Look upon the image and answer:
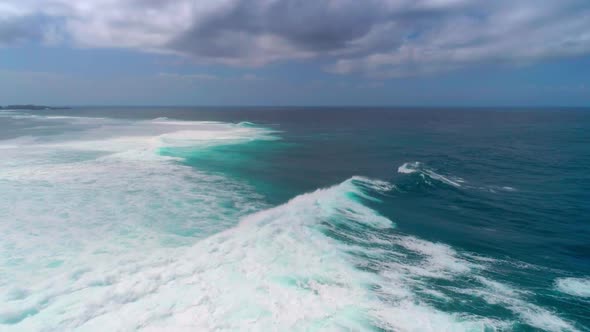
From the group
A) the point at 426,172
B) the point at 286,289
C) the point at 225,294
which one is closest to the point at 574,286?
the point at 286,289

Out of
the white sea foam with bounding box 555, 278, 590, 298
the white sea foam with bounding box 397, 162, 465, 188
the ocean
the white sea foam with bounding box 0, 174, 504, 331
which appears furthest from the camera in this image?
the white sea foam with bounding box 397, 162, 465, 188

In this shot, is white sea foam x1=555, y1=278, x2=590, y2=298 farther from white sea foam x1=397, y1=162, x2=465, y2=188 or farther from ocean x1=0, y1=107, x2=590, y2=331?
white sea foam x1=397, y1=162, x2=465, y2=188

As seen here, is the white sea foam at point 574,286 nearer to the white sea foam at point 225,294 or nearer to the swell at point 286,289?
the swell at point 286,289

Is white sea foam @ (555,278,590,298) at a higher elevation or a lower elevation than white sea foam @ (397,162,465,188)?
lower

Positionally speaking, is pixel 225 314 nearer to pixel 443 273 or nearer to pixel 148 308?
pixel 148 308

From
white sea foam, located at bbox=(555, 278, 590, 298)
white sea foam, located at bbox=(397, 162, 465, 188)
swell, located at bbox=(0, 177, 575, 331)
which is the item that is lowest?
white sea foam, located at bbox=(555, 278, 590, 298)

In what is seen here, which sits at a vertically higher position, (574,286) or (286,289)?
(286,289)

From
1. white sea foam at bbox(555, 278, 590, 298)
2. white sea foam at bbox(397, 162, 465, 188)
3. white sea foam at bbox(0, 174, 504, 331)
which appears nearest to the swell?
white sea foam at bbox(0, 174, 504, 331)

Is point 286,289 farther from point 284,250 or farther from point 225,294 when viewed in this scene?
point 284,250
